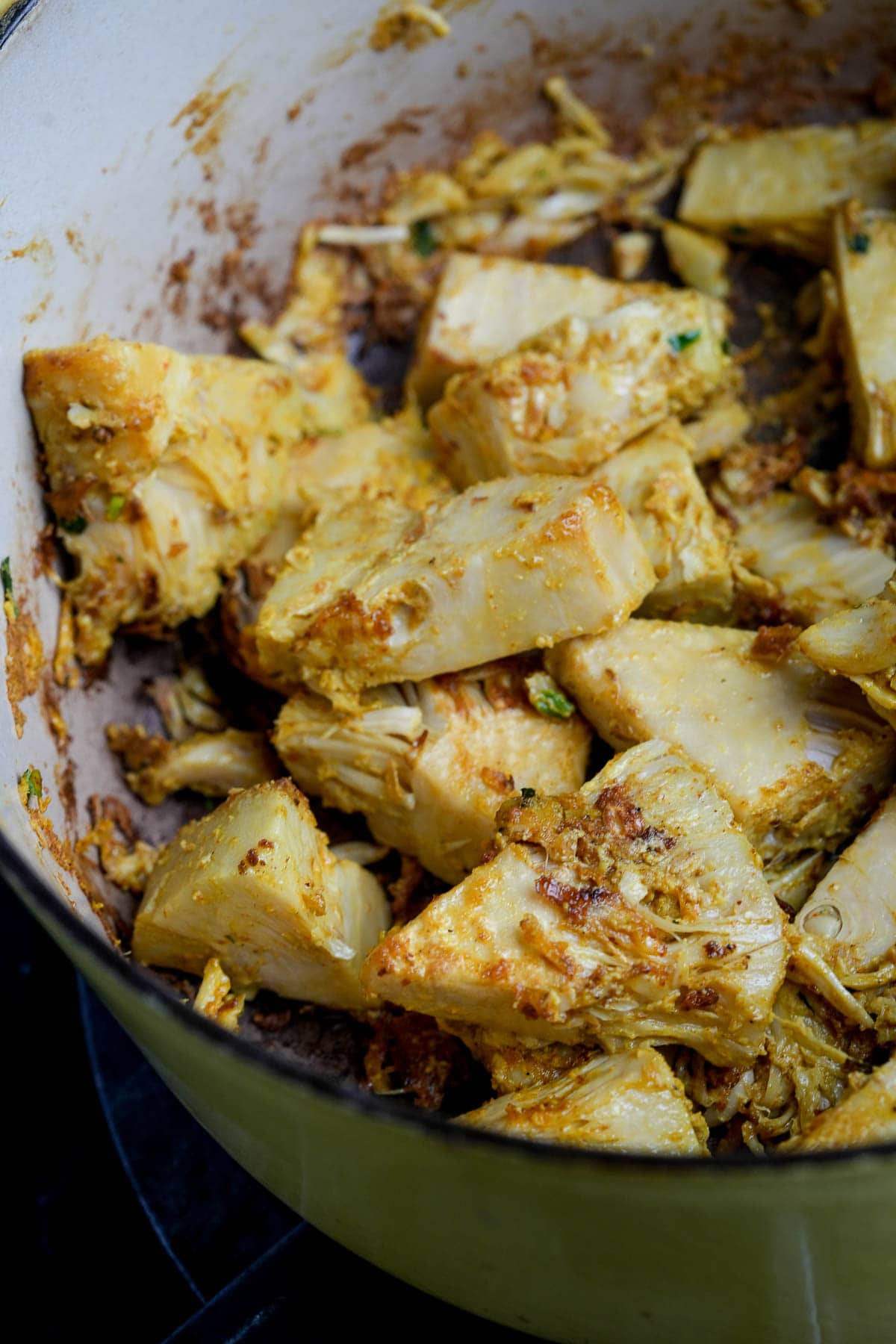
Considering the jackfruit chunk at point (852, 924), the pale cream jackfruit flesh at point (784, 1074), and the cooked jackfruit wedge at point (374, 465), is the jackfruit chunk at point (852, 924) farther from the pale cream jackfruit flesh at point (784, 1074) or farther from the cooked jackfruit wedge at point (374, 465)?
the cooked jackfruit wedge at point (374, 465)

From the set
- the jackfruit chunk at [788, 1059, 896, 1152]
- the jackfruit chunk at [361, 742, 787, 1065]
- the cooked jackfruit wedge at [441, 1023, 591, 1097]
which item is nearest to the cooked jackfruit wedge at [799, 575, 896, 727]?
the jackfruit chunk at [361, 742, 787, 1065]

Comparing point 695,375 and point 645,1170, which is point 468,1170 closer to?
point 645,1170

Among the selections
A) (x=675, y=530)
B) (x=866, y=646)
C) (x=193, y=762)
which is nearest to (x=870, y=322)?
(x=675, y=530)

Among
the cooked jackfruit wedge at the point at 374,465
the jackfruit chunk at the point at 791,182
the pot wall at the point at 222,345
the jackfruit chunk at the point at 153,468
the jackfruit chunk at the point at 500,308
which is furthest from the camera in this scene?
the jackfruit chunk at the point at 791,182

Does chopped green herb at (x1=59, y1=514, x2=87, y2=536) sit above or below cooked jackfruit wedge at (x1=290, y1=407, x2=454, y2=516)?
above

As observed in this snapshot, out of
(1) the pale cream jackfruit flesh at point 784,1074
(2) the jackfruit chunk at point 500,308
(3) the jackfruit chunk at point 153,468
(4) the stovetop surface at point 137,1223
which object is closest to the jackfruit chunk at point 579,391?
(2) the jackfruit chunk at point 500,308

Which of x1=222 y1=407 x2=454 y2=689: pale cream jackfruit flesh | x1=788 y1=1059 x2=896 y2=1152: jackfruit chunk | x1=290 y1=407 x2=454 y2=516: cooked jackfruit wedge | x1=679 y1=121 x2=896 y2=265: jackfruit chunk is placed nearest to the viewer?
x1=788 y1=1059 x2=896 y2=1152: jackfruit chunk

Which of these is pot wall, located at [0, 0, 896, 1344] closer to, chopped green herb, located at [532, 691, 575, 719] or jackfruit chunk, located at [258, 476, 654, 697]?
jackfruit chunk, located at [258, 476, 654, 697]
